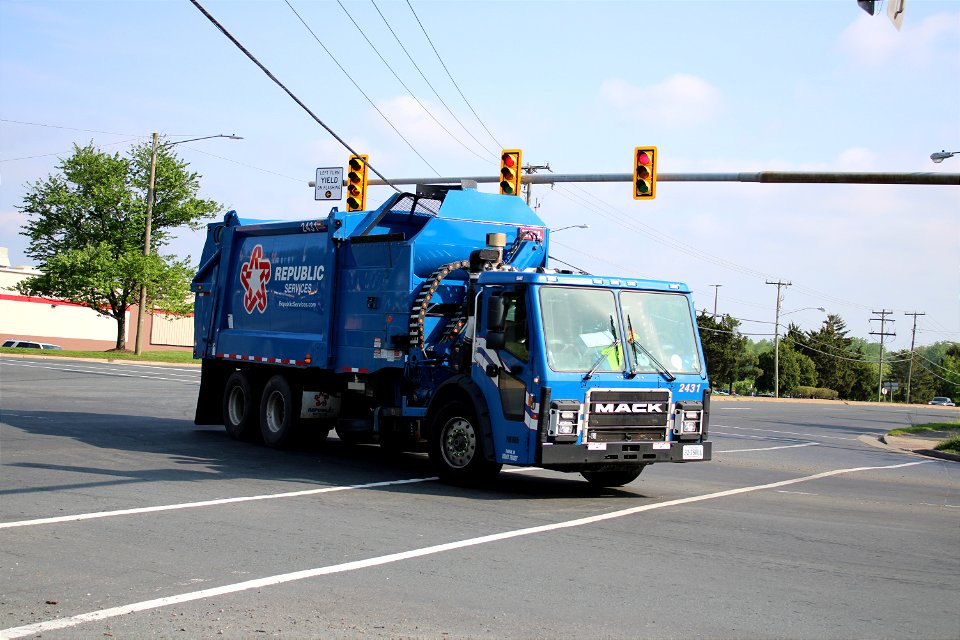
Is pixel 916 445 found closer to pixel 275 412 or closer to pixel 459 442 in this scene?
pixel 275 412

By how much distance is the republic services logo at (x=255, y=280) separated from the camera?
54.7 feet

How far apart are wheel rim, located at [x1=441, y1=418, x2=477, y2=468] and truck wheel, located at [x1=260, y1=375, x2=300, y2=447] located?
12.3ft

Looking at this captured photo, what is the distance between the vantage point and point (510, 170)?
23.3 meters

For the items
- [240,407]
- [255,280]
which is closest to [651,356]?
[255,280]

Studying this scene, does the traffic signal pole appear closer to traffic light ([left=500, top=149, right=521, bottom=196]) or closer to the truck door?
traffic light ([left=500, top=149, right=521, bottom=196])

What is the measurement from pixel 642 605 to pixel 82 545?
4506 millimetres

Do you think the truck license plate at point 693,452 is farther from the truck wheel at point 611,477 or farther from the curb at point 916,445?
the curb at point 916,445

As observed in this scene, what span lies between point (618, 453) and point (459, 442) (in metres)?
2.02

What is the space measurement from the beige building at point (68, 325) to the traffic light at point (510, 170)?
5839 centimetres

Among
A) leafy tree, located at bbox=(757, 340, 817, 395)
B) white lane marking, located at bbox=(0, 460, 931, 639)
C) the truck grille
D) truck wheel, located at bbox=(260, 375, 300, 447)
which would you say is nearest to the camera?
white lane marking, located at bbox=(0, 460, 931, 639)

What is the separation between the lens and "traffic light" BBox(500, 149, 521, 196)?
76.2 feet

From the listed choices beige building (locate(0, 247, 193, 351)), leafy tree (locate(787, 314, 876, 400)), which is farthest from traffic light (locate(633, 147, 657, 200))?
leafy tree (locate(787, 314, 876, 400))

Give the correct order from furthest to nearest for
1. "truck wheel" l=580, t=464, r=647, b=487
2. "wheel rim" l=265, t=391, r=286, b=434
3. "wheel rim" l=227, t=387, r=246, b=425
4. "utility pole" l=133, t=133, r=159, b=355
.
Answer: "utility pole" l=133, t=133, r=159, b=355, "wheel rim" l=227, t=387, r=246, b=425, "wheel rim" l=265, t=391, r=286, b=434, "truck wheel" l=580, t=464, r=647, b=487

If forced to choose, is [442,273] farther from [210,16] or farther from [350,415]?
[210,16]
